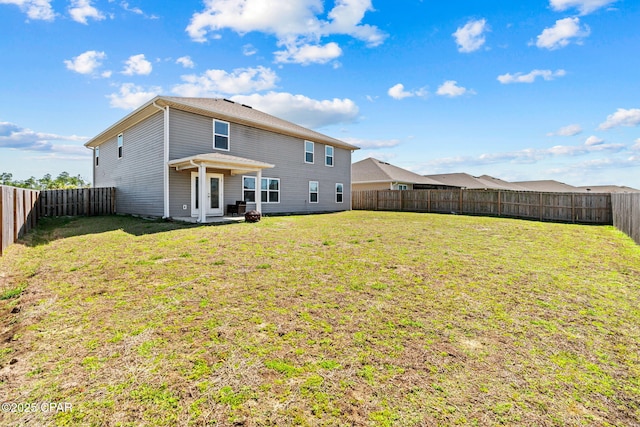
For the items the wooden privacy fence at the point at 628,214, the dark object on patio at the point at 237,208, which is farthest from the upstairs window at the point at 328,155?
the wooden privacy fence at the point at 628,214

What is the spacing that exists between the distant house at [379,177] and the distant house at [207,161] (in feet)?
24.7

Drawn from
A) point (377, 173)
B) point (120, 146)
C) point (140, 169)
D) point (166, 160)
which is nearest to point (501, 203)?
point (377, 173)

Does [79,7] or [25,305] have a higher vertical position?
[79,7]

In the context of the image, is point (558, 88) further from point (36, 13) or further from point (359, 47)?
point (36, 13)

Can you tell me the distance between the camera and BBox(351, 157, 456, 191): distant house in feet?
87.8

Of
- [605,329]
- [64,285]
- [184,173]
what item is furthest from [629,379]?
[184,173]

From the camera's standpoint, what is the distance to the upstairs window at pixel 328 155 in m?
20.3

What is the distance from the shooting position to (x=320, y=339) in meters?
3.15

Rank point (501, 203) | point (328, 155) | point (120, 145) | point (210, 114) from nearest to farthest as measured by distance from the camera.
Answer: point (210, 114) < point (120, 145) < point (501, 203) < point (328, 155)

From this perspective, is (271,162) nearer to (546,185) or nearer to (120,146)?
(120,146)

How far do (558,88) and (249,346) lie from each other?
17033mm

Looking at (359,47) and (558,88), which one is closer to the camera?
(558,88)

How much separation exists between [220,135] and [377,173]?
16840mm

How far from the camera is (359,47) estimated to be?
15.1 m
